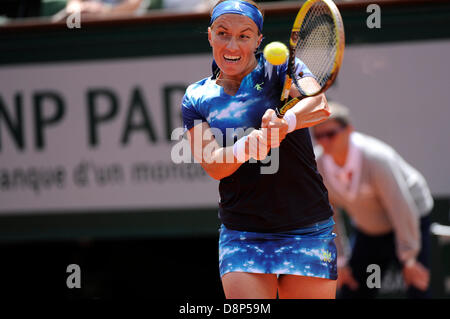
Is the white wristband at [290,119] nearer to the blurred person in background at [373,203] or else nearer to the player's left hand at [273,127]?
the player's left hand at [273,127]

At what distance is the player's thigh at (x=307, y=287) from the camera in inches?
98.9

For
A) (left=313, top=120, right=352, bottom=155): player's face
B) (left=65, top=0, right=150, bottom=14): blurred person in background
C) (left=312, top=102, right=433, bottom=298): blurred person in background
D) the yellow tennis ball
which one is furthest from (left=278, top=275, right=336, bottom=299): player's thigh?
(left=65, top=0, right=150, bottom=14): blurred person in background

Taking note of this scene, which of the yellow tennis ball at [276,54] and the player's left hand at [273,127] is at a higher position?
the yellow tennis ball at [276,54]

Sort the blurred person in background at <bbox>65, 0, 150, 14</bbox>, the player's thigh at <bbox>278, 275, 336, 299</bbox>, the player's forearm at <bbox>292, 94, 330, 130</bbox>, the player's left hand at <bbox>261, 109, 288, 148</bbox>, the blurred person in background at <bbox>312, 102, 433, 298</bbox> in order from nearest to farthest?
the player's left hand at <bbox>261, 109, 288, 148</bbox>
the player's forearm at <bbox>292, 94, 330, 130</bbox>
the player's thigh at <bbox>278, 275, 336, 299</bbox>
the blurred person in background at <bbox>312, 102, 433, 298</bbox>
the blurred person in background at <bbox>65, 0, 150, 14</bbox>

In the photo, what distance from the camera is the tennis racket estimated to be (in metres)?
2.34

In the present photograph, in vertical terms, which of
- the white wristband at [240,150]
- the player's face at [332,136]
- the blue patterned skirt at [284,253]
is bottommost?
the blue patterned skirt at [284,253]

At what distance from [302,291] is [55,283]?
3.60 metres

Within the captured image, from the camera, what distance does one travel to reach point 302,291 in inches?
99.0

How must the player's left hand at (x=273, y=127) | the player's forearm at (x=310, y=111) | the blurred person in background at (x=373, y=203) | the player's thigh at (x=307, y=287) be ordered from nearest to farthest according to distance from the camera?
1. the player's left hand at (x=273, y=127)
2. the player's forearm at (x=310, y=111)
3. the player's thigh at (x=307, y=287)
4. the blurred person in background at (x=373, y=203)

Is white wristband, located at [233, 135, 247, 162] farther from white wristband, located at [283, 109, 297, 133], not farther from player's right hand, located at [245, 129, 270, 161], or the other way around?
white wristband, located at [283, 109, 297, 133]

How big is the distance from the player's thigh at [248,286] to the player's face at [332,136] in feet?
7.05

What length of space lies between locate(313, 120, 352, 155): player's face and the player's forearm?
2.01 meters

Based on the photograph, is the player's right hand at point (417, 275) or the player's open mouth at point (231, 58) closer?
the player's open mouth at point (231, 58)

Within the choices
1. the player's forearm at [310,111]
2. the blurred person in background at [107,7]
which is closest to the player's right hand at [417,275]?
the player's forearm at [310,111]
